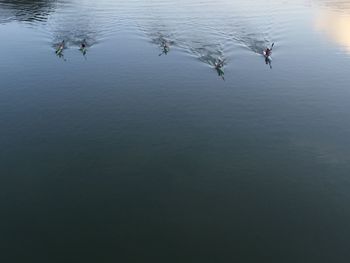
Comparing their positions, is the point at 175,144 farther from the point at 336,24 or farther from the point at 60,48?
the point at 336,24

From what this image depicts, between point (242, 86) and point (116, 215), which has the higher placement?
point (242, 86)

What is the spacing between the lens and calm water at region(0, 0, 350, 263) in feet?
123

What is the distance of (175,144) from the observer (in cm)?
5084

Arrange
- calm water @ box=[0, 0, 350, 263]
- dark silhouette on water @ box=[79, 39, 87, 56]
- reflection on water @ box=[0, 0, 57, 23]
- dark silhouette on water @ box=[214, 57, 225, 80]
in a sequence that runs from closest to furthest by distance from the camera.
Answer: calm water @ box=[0, 0, 350, 263]
dark silhouette on water @ box=[214, 57, 225, 80]
dark silhouette on water @ box=[79, 39, 87, 56]
reflection on water @ box=[0, 0, 57, 23]

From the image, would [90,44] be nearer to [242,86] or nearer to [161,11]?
[161,11]

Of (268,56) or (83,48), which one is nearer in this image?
(268,56)

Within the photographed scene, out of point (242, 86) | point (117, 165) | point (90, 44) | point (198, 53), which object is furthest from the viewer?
point (90, 44)

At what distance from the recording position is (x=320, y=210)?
4069 centimetres

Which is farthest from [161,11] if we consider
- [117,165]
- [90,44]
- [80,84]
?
[117,165]

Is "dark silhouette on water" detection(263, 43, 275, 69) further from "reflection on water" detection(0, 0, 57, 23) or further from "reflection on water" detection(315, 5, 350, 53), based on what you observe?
"reflection on water" detection(0, 0, 57, 23)

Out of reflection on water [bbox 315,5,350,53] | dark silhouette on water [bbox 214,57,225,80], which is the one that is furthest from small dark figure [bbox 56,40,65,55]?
reflection on water [bbox 315,5,350,53]

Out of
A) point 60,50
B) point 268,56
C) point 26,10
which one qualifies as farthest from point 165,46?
point 26,10

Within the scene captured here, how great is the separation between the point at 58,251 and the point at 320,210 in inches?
983

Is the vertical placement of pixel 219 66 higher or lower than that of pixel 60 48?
lower
